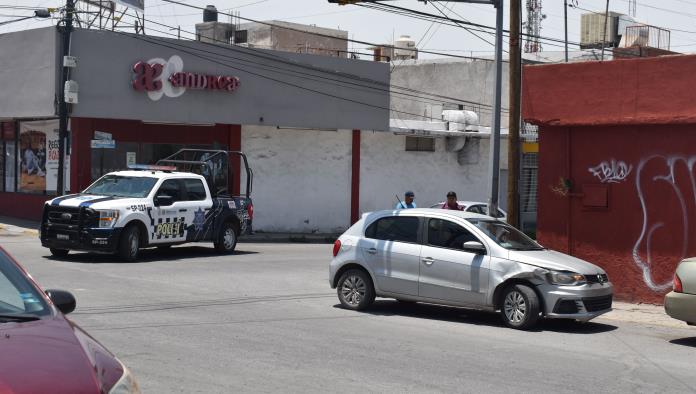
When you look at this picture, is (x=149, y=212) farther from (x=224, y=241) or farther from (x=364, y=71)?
(x=364, y=71)

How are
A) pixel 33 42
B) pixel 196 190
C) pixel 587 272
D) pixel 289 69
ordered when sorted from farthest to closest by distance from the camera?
1. pixel 289 69
2. pixel 33 42
3. pixel 196 190
4. pixel 587 272

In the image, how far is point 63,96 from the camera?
28.9 meters

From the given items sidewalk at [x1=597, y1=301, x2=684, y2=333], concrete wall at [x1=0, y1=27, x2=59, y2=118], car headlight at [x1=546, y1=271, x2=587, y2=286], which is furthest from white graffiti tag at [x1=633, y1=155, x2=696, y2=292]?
concrete wall at [x1=0, y1=27, x2=59, y2=118]

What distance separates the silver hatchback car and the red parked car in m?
8.23

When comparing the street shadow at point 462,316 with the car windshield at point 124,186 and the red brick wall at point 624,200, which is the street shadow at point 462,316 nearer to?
the red brick wall at point 624,200

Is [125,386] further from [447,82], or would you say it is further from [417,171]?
[447,82]

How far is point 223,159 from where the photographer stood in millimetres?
31297

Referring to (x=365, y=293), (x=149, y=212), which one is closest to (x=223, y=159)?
(x=149, y=212)

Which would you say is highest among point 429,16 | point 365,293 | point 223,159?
point 429,16

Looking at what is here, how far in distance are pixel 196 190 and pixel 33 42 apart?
1061 centimetres

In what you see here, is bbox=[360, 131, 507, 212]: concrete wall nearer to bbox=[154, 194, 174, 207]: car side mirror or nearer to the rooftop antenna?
bbox=[154, 194, 174, 207]: car side mirror

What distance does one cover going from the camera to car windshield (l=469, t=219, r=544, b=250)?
14.0m

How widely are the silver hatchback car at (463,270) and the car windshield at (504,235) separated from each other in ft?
0.06

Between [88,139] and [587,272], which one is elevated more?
[88,139]
